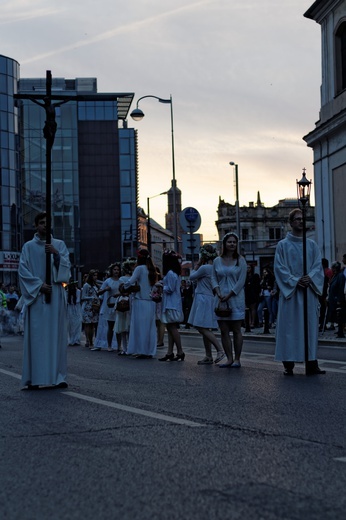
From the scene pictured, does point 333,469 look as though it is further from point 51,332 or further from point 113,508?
point 51,332

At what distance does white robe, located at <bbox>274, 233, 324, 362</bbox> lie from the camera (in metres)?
13.1

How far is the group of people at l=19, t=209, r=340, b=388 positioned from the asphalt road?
2.19 feet

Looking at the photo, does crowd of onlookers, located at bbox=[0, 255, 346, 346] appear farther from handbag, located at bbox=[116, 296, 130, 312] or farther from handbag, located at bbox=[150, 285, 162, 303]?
handbag, located at bbox=[150, 285, 162, 303]

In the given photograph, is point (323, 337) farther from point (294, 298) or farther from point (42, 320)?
point (42, 320)

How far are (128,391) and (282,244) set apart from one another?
3470 mm

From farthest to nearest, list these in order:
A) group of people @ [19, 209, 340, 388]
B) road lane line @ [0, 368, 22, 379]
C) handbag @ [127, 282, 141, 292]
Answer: handbag @ [127, 282, 141, 292], road lane line @ [0, 368, 22, 379], group of people @ [19, 209, 340, 388]

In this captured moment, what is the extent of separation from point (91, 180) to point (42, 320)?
94751 millimetres

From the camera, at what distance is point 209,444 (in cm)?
684

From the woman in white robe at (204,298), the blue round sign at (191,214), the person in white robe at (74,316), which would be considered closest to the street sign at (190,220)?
the blue round sign at (191,214)

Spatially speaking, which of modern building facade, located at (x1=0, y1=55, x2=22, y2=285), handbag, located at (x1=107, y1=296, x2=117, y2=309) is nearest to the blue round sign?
handbag, located at (x1=107, y1=296, x2=117, y2=309)

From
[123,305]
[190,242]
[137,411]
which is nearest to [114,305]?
[123,305]

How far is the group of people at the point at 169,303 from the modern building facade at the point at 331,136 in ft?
63.8

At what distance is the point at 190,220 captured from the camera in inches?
1192

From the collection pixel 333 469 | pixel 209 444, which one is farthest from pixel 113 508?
pixel 209 444
